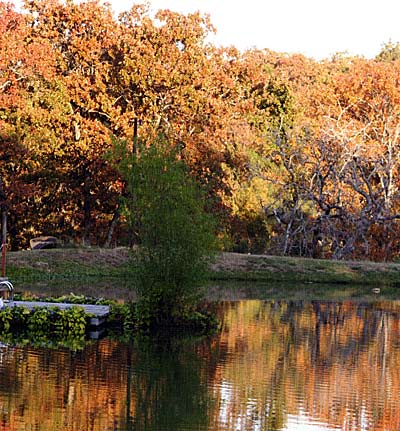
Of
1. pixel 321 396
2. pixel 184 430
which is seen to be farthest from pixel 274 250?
pixel 184 430

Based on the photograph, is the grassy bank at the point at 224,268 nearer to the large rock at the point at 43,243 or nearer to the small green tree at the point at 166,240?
the large rock at the point at 43,243

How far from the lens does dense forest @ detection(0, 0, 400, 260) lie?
112ft

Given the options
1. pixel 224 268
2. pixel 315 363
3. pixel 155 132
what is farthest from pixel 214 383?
pixel 155 132

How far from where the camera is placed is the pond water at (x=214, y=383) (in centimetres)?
1088

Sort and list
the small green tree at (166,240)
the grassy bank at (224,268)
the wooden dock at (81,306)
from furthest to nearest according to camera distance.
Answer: the grassy bank at (224,268) < the wooden dock at (81,306) < the small green tree at (166,240)

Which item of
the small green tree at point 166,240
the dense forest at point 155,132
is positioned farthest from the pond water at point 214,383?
the dense forest at point 155,132

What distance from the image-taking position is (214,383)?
1319 cm

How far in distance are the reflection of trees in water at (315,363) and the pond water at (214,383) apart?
0.02 metres

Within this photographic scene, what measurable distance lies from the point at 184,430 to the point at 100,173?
25147 millimetres

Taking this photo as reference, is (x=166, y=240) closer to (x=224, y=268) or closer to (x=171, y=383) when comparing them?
(x=171, y=383)

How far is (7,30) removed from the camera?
33344 millimetres

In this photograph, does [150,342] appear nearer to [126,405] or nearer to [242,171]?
[126,405]

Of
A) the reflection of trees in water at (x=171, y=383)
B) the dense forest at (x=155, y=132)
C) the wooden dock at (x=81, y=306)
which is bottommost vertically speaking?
the reflection of trees in water at (x=171, y=383)

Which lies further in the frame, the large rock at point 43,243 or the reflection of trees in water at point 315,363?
the large rock at point 43,243
